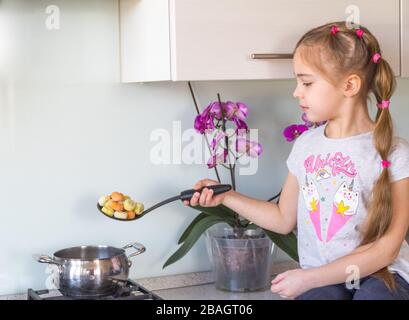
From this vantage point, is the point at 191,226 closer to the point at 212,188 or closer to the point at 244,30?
the point at 212,188

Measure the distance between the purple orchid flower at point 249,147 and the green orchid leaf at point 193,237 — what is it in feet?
0.55

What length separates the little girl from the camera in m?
1.62

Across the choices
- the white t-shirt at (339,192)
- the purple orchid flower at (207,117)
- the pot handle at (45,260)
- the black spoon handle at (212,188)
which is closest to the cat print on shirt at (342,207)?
the white t-shirt at (339,192)

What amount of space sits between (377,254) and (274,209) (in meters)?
0.28

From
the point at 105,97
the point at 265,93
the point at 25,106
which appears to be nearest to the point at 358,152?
the point at 265,93

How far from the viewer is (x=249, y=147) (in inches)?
73.8

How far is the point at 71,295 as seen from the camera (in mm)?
1644

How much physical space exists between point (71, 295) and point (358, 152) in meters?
0.64

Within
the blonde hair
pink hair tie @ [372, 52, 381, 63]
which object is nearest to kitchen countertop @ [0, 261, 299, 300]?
the blonde hair

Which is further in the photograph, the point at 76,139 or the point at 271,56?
the point at 76,139

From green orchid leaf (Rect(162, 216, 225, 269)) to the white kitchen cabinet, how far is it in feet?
1.16

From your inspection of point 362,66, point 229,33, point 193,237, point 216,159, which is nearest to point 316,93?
point 362,66

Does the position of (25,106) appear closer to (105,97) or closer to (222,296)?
(105,97)

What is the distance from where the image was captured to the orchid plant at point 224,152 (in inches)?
72.5
